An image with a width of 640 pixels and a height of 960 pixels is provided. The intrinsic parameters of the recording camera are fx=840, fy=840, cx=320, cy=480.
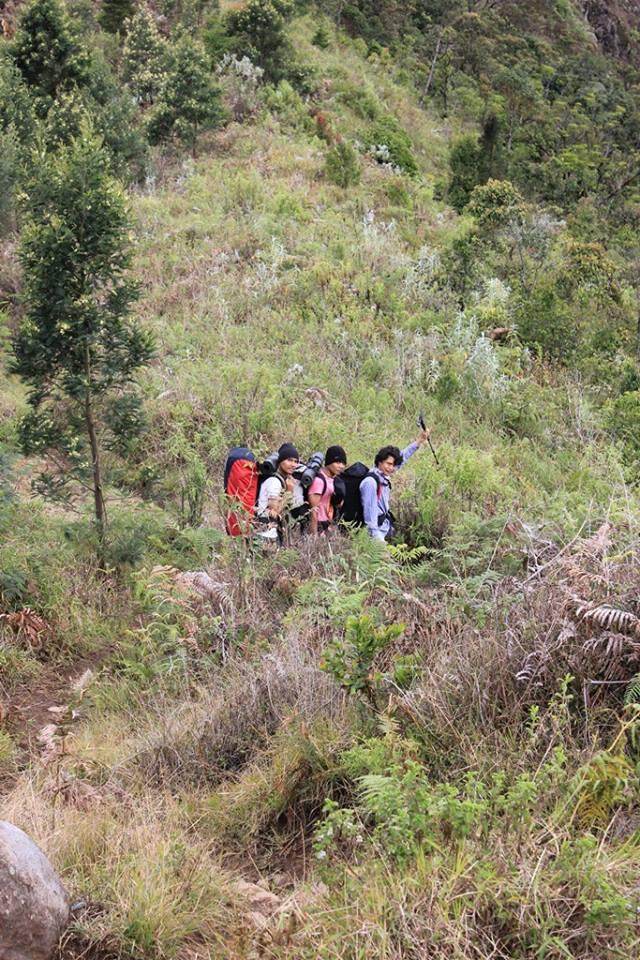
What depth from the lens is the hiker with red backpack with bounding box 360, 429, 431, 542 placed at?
619 cm

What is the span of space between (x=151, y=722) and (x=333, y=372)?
25.7 feet

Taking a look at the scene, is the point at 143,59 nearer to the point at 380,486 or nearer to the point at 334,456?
the point at 334,456

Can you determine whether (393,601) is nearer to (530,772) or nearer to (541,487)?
(530,772)

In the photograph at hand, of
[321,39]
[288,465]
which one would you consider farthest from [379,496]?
[321,39]

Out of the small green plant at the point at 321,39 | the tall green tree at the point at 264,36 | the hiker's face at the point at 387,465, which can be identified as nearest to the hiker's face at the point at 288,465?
the hiker's face at the point at 387,465

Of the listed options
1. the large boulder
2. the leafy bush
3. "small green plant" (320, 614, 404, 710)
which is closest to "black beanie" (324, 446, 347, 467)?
"small green plant" (320, 614, 404, 710)

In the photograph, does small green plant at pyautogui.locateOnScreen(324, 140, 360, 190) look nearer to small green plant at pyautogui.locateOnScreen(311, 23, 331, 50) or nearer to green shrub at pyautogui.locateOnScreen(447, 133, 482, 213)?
green shrub at pyautogui.locateOnScreen(447, 133, 482, 213)

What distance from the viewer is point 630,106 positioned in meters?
39.2

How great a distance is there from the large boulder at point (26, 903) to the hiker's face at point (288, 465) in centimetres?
404

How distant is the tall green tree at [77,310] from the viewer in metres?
6.08

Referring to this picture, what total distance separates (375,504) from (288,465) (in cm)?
73

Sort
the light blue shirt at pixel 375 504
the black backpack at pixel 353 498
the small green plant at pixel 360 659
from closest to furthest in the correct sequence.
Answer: the small green plant at pixel 360 659, the light blue shirt at pixel 375 504, the black backpack at pixel 353 498

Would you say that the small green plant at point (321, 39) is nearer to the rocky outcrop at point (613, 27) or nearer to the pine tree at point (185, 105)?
the pine tree at point (185, 105)

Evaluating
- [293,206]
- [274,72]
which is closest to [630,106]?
[274,72]
